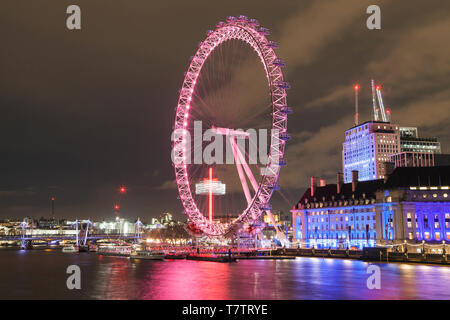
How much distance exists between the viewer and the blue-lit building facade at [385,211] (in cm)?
8469

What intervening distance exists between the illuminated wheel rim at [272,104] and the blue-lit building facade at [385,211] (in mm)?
33200

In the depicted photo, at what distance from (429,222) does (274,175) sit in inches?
1461

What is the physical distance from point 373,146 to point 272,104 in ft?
398

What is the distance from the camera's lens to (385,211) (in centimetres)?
9038

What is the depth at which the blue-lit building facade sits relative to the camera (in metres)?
84.7

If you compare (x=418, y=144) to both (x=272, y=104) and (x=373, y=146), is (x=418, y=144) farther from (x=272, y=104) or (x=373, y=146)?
Answer: (x=272, y=104)

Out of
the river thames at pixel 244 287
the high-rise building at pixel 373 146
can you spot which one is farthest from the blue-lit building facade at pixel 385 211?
the high-rise building at pixel 373 146

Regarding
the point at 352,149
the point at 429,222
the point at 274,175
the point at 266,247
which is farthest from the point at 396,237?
the point at 352,149

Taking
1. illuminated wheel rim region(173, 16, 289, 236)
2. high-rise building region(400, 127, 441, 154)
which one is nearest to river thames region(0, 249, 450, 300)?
illuminated wheel rim region(173, 16, 289, 236)

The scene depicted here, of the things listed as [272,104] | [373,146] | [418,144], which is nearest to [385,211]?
[272,104]
